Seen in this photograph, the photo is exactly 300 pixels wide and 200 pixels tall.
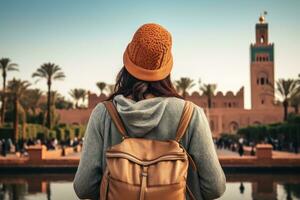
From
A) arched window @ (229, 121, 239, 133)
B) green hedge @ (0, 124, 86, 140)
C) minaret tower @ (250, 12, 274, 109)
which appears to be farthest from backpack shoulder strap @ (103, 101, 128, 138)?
minaret tower @ (250, 12, 274, 109)

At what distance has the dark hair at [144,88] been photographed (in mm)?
2127

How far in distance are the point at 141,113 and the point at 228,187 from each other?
43.8 feet

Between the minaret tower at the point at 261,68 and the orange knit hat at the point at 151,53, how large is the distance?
74.4 metres

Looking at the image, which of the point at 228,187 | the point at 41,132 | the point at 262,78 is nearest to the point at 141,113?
the point at 228,187

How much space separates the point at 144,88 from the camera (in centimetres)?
213

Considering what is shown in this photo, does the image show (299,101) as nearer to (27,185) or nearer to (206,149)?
(27,185)

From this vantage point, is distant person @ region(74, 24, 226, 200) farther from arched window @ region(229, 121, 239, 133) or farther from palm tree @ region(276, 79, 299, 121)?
arched window @ region(229, 121, 239, 133)

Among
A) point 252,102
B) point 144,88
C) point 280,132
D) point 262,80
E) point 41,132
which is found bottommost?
point 41,132

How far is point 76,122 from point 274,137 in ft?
115

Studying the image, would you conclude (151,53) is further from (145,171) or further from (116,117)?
(145,171)

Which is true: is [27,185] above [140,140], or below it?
below

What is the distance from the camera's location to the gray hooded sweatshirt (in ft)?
6.72

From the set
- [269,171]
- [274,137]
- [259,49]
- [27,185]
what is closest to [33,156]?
[27,185]

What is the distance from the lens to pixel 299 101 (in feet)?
143
